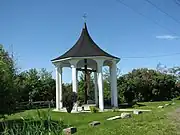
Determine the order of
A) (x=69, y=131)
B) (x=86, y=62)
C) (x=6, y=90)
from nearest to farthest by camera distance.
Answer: (x=69, y=131) < (x=6, y=90) < (x=86, y=62)

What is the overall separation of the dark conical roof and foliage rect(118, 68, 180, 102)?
11527mm

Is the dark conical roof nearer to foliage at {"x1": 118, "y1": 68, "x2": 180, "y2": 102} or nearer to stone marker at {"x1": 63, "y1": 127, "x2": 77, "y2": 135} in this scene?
foliage at {"x1": 118, "y1": 68, "x2": 180, "y2": 102}

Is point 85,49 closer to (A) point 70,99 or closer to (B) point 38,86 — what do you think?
(A) point 70,99

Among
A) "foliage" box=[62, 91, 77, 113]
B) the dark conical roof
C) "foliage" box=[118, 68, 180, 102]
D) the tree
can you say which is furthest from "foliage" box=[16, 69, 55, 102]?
the tree

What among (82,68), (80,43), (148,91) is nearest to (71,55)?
(80,43)

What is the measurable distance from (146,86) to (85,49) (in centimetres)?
1558

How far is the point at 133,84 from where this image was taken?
1599 inches

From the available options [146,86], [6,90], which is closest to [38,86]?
[146,86]

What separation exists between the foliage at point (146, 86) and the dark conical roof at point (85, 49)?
11527 millimetres

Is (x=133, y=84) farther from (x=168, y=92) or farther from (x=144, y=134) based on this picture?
(x=144, y=134)

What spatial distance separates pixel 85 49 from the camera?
93.5 ft

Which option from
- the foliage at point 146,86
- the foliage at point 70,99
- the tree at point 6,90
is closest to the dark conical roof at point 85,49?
the foliage at point 70,99

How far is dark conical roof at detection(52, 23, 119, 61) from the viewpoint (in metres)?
27.8

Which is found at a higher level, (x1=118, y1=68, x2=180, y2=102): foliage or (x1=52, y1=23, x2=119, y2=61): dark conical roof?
(x1=52, y1=23, x2=119, y2=61): dark conical roof
